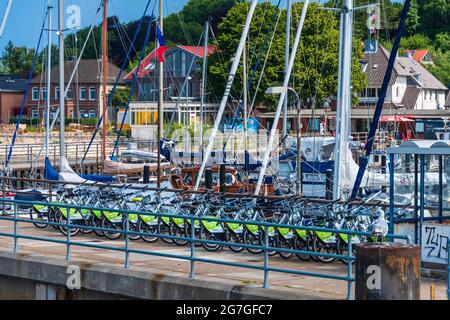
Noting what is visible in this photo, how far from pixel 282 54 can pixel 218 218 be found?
66929 millimetres

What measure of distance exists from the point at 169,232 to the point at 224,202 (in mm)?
1378

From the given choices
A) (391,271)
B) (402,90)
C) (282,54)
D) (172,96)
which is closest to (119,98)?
(172,96)

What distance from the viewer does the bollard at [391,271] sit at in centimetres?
1456

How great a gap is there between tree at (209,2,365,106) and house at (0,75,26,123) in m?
60.1

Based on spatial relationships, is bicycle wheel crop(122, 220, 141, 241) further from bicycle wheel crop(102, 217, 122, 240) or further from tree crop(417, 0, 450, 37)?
tree crop(417, 0, 450, 37)

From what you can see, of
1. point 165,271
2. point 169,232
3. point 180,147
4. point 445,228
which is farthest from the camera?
point 180,147

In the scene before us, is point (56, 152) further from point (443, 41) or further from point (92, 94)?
point (443, 41)

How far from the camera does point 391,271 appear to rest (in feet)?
47.8

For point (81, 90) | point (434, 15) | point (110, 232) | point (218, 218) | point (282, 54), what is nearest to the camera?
point (218, 218)

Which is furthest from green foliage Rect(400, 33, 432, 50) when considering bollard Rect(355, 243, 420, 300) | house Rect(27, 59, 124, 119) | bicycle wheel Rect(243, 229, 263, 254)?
bollard Rect(355, 243, 420, 300)

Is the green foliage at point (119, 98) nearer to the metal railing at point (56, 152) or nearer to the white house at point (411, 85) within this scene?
the white house at point (411, 85)

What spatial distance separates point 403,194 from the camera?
18.8 m

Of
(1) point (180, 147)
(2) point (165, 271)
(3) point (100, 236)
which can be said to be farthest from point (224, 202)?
(1) point (180, 147)
